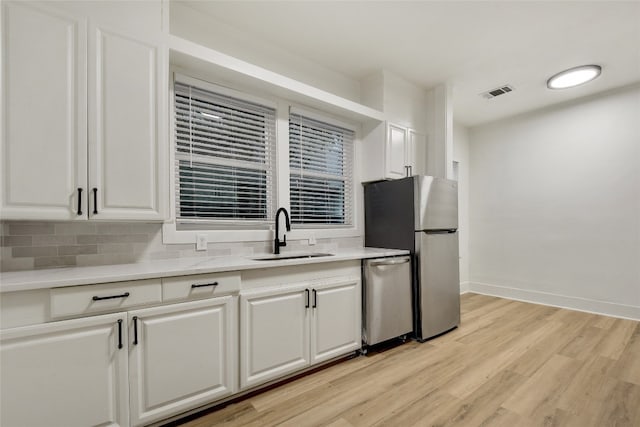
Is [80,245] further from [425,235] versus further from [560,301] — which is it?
[560,301]

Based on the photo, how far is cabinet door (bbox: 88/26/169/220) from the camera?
5.33 ft

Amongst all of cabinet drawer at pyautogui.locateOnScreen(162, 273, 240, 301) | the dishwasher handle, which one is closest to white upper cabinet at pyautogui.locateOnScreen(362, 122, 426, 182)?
the dishwasher handle

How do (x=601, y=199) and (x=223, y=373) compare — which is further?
(x=601, y=199)

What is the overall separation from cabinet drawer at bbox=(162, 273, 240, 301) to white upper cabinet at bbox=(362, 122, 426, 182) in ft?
6.65

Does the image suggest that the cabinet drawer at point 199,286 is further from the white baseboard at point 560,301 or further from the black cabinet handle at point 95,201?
the white baseboard at point 560,301

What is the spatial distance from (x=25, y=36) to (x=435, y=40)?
9.52ft

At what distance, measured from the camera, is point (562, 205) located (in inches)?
156

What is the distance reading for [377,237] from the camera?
3.26m

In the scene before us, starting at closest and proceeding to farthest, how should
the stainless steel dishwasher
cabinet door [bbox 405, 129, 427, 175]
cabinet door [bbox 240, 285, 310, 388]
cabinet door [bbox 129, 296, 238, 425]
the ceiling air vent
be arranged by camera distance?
cabinet door [bbox 129, 296, 238, 425] → cabinet door [bbox 240, 285, 310, 388] → the stainless steel dishwasher → cabinet door [bbox 405, 129, 427, 175] → the ceiling air vent

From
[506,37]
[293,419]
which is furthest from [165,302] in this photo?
[506,37]

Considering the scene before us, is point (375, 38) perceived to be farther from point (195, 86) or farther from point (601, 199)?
point (601, 199)

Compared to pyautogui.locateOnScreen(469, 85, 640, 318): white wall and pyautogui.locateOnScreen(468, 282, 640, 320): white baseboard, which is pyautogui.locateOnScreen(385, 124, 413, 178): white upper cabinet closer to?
pyautogui.locateOnScreen(469, 85, 640, 318): white wall

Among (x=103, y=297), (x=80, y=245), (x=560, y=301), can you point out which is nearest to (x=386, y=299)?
(x=103, y=297)

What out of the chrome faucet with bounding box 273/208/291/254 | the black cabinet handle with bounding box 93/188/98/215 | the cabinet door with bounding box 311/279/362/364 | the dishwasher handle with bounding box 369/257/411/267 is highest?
the black cabinet handle with bounding box 93/188/98/215
